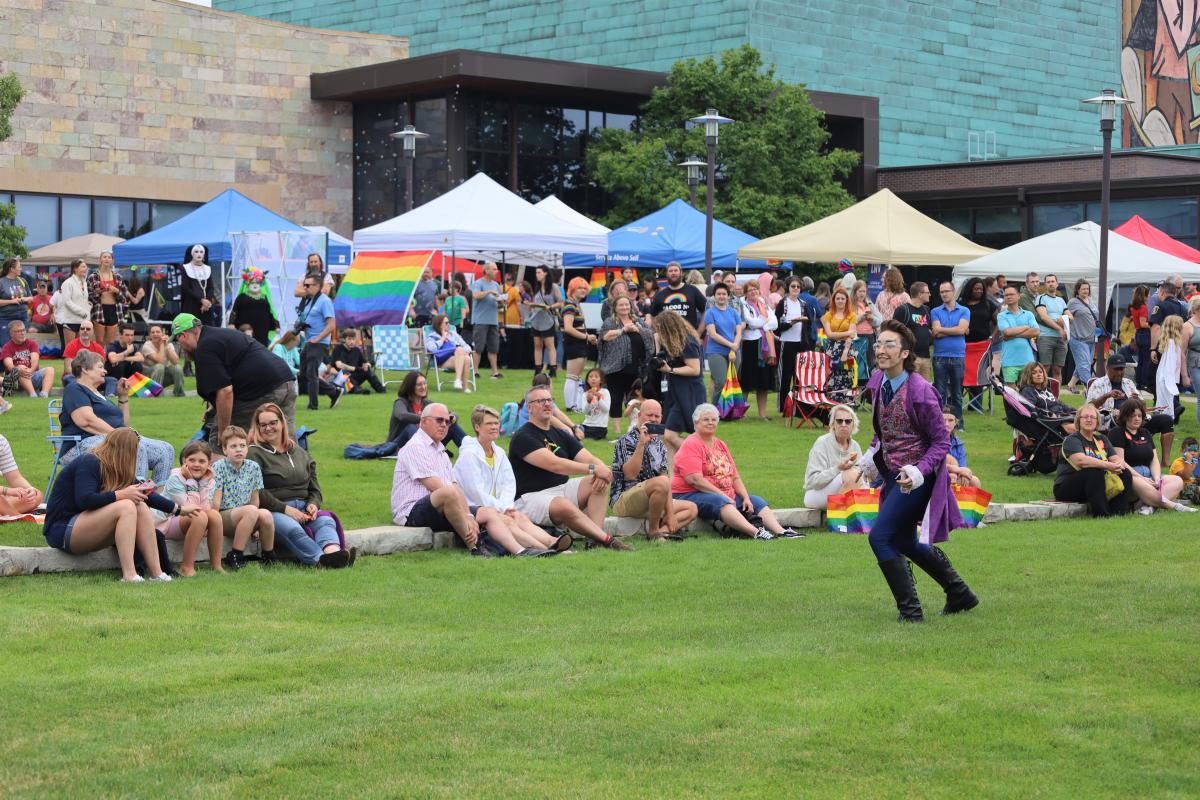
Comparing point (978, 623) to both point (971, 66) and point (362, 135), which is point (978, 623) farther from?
point (971, 66)

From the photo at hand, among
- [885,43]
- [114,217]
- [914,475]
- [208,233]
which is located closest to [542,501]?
[914,475]

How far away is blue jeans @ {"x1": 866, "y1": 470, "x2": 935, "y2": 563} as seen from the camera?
931cm

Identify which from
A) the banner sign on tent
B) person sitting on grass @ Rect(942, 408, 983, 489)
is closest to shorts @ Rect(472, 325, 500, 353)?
the banner sign on tent

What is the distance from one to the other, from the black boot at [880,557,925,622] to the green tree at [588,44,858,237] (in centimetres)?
3042

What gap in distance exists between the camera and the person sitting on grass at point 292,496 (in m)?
11.4

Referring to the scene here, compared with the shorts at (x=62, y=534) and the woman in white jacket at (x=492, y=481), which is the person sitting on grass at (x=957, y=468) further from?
the shorts at (x=62, y=534)

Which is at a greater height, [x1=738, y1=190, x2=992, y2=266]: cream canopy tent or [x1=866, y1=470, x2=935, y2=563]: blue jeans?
[x1=738, y1=190, x2=992, y2=266]: cream canopy tent

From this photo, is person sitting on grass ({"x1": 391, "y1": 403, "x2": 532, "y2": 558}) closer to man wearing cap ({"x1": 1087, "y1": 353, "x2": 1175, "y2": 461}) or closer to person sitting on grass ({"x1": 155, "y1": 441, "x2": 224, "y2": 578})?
person sitting on grass ({"x1": 155, "y1": 441, "x2": 224, "y2": 578})

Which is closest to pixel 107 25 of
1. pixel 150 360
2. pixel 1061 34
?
pixel 150 360

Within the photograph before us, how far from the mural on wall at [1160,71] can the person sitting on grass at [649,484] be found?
5171 centimetres

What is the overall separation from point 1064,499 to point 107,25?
31022 mm

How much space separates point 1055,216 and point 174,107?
73.1ft

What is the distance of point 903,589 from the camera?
30.7ft

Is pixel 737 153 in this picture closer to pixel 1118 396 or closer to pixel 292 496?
pixel 1118 396
